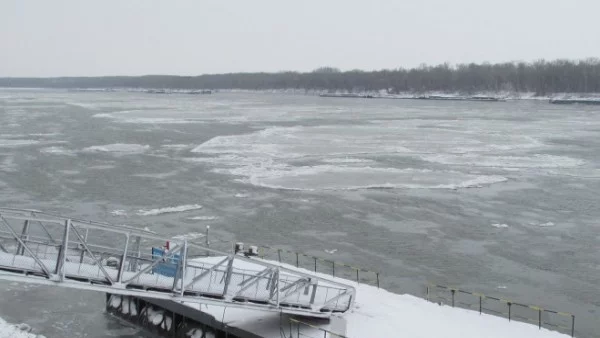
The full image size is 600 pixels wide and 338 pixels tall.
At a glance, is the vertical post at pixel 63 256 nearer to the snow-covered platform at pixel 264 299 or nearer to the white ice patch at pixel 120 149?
the snow-covered platform at pixel 264 299

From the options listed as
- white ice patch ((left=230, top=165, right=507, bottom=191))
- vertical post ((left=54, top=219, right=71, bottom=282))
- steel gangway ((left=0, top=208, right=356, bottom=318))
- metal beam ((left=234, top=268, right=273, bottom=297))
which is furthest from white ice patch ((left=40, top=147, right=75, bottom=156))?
vertical post ((left=54, top=219, right=71, bottom=282))

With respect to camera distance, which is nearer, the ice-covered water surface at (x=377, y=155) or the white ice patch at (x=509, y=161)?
the ice-covered water surface at (x=377, y=155)

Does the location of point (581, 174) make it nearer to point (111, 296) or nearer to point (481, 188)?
point (481, 188)

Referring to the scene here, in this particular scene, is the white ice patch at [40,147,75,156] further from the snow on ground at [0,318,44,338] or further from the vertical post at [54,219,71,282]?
the vertical post at [54,219,71,282]

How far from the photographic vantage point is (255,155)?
47.0 metres

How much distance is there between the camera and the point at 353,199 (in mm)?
31766

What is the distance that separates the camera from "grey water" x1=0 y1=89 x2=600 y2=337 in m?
20.0

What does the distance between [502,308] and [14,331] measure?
12.5 m

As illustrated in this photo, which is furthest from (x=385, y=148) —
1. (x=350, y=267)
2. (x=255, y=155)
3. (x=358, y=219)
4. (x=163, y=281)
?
(x=163, y=281)

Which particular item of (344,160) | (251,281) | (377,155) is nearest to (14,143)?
(344,160)

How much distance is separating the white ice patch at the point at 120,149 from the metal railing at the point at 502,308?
33.4 metres

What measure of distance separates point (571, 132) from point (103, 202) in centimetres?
4963

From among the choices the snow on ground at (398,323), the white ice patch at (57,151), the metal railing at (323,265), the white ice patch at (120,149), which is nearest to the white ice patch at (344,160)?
the white ice patch at (120,149)

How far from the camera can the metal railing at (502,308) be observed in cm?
1698
